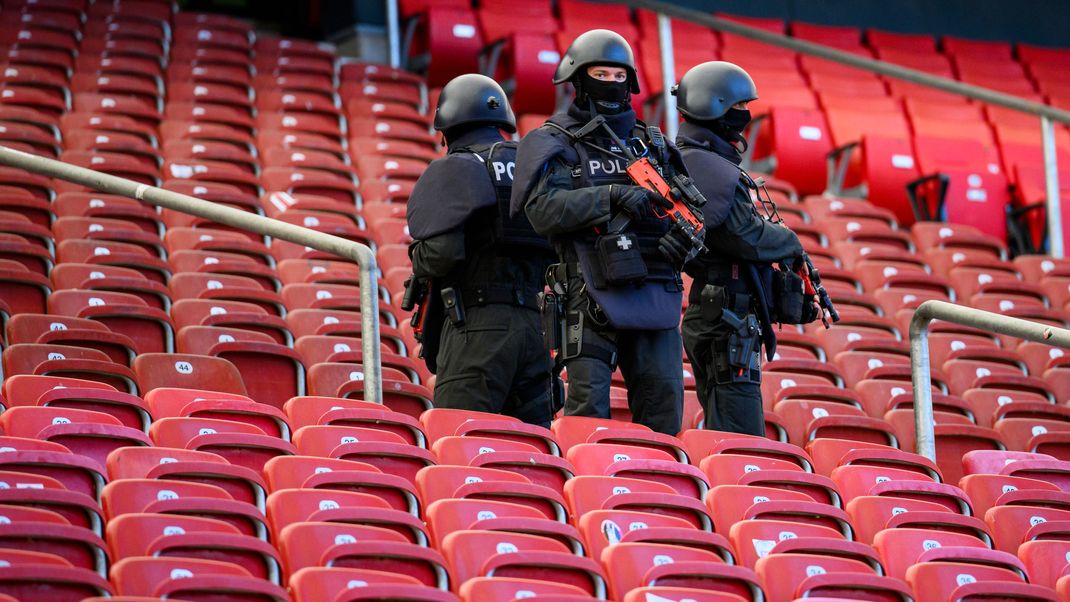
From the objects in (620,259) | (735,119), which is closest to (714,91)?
(735,119)

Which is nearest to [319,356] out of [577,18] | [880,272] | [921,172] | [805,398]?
[805,398]

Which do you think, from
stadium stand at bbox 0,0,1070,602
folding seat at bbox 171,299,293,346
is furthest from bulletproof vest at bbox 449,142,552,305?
folding seat at bbox 171,299,293,346

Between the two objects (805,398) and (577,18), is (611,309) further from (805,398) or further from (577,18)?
(577,18)

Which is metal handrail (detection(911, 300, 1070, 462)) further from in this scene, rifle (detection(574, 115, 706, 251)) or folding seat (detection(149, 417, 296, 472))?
folding seat (detection(149, 417, 296, 472))

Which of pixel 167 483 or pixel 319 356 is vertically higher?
pixel 319 356

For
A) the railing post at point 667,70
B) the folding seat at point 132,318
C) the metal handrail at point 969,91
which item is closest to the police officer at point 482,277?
the folding seat at point 132,318

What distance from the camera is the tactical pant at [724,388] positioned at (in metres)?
6.05

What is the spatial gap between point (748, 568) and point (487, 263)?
1.85 meters

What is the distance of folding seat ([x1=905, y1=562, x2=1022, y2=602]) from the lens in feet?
15.4

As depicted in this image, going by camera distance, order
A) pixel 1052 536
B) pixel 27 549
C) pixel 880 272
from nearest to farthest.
Result: pixel 27 549 → pixel 1052 536 → pixel 880 272

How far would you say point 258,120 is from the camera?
10.2 metres

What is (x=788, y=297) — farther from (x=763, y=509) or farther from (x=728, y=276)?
(x=763, y=509)

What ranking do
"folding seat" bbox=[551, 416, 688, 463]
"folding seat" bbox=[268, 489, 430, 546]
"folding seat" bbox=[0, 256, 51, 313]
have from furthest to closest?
"folding seat" bbox=[0, 256, 51, 313] < "folding seat" bbox=[551, 416, 688, 463] < "folding seat" bbox=[268, 489, 430, 546]

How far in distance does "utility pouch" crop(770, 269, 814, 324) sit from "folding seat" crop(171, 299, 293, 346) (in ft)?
6.47
